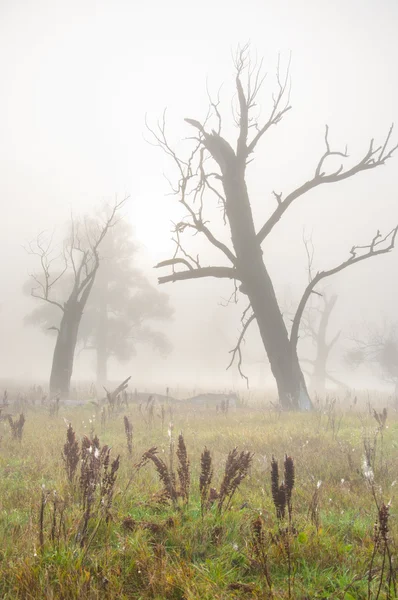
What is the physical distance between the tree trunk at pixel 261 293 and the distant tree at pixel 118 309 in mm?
21106

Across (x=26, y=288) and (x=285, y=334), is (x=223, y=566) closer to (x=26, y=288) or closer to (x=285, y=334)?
(x=285, y=334)

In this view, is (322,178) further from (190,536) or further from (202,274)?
(190,536)

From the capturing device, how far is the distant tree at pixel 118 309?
31.1 metres

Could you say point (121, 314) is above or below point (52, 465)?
above

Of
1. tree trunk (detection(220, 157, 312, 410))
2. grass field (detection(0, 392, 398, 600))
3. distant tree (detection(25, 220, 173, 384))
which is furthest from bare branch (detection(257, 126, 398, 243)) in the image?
distant tree (detection(25, 220, 173, 384))

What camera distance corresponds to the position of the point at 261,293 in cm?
1080

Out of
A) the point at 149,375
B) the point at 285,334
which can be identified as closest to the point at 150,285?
the point at 285,334

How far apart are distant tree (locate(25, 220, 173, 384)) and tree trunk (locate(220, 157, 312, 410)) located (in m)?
21.1

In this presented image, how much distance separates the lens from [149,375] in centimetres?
9931

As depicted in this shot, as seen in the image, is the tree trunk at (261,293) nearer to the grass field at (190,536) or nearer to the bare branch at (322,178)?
the bare branch at (322,178)

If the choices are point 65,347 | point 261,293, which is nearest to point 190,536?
point 261,293

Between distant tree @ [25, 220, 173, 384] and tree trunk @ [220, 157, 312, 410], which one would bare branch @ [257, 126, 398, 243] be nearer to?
tree trunk @ [220, 157, 312, 410]

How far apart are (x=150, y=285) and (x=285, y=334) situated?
23526 millimetres

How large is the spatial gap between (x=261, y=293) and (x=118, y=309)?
75.3 ft
